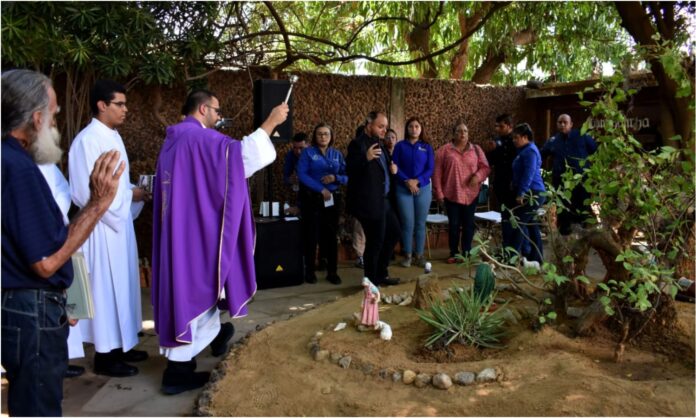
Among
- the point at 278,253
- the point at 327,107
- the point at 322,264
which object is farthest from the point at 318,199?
the point at 327,107

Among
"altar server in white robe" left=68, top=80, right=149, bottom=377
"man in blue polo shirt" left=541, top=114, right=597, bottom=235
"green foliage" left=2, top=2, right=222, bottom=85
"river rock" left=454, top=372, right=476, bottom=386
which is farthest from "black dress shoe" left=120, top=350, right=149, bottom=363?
"man in blue polo shirt" left=541, top=114, right=597, bottom=235

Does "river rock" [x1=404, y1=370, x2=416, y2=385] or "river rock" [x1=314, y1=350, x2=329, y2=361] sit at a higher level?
"river rock" [x1=404, y1=370, x2=416, y2=385]

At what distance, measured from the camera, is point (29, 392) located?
219cm

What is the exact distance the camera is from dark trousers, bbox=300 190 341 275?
6.74 metres

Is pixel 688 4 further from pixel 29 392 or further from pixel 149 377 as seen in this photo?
pixel 29 392

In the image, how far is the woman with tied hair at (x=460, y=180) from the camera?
24.3 feet

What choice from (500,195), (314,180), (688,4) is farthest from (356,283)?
(688,4)

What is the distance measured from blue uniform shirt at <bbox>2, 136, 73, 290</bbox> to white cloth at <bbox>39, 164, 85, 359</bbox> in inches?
67.7

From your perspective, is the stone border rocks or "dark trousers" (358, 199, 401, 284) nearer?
the stone border rocks

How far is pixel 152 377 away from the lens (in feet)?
13.4

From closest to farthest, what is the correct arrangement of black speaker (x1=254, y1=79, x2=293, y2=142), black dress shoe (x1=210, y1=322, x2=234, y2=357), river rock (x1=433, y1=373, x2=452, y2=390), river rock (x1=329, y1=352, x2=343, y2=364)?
river rock (x1=433, y1=373, x2=452, y2=390) < river rock (x1=329, y1=352, x2=343, y2=364) < black dress shoe (x1=210, y1=322, x2=234, y2=357) < black speaker (x1=254, y1=79, x2=293, y2=142)

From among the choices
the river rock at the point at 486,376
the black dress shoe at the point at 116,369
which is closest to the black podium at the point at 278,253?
the black dress shoe at the point at 116,369

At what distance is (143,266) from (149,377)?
270 cm

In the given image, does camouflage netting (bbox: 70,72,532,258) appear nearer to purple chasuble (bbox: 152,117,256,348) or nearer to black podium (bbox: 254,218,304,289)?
black podium (bbox: 254,218,304,289)
